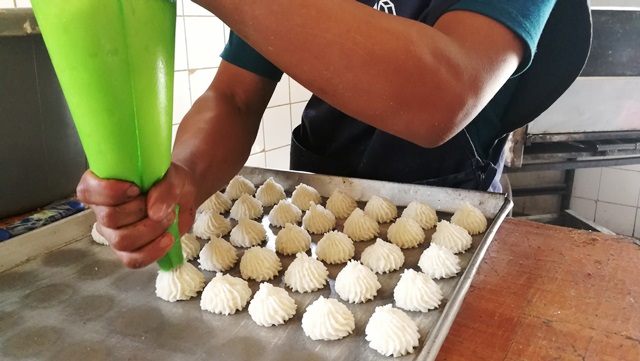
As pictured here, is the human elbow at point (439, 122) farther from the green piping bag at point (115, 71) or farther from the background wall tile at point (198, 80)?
the background wall tile at point (198, 80)

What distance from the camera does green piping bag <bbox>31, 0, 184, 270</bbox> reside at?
22.2 inches

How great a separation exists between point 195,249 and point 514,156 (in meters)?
1.64

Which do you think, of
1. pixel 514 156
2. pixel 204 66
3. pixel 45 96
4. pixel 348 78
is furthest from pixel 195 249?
pixel 514 156

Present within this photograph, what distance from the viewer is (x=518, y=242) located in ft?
4.03

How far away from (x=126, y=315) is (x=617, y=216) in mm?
3124

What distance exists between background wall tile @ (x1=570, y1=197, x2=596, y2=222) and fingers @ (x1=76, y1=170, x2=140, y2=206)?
3109 millimetres

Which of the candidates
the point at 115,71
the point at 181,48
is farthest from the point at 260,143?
the point at 115,71

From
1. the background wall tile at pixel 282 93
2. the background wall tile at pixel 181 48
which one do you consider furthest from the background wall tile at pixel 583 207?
the background wall tile at pixel 181 48

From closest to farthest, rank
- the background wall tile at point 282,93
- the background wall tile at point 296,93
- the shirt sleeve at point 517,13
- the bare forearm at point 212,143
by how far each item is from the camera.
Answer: the shirt sleeve at point 517,13 < the bare forearm at point 212,143 < the background wall tile at point 282,93 < the background wall tile at point 296,93

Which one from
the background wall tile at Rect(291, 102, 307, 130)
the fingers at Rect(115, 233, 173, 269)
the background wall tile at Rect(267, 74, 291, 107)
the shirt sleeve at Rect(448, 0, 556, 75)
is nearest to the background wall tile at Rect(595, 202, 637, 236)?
the background wall tile at Rect(291, 102, 307, 130)

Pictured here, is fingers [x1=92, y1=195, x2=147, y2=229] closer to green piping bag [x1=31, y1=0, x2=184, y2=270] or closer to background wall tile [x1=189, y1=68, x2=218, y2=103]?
green piping bag [x1=31, y1=0, x2=184, y2=270]

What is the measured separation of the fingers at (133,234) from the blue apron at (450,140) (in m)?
0.61

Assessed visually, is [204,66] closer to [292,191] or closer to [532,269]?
[292,191]

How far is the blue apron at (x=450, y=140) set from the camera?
3.83ft
